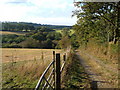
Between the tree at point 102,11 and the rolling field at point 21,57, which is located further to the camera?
the tree at point 102,11

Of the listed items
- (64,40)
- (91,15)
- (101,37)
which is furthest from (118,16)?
(64,40)

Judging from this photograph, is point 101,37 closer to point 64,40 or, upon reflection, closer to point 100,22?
point 100,22

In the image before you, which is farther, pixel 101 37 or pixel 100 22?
pixel 101 37

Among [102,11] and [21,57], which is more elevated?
[102,11]

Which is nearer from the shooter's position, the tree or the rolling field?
the rolling field

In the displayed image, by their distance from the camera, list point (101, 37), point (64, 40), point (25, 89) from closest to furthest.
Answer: point (25, 89) → point (101, 37) → point (64, 40)

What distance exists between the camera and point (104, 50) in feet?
44.1

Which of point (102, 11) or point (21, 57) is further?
point (21, 57)

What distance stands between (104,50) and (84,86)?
9275mm

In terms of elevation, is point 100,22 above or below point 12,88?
above

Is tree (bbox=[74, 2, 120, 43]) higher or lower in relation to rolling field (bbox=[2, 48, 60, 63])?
higher

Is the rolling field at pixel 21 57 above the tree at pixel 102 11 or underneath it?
underneath

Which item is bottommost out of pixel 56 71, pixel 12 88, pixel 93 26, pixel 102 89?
pixel 12 88

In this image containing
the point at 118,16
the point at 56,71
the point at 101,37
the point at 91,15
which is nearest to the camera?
the point at 56,71
